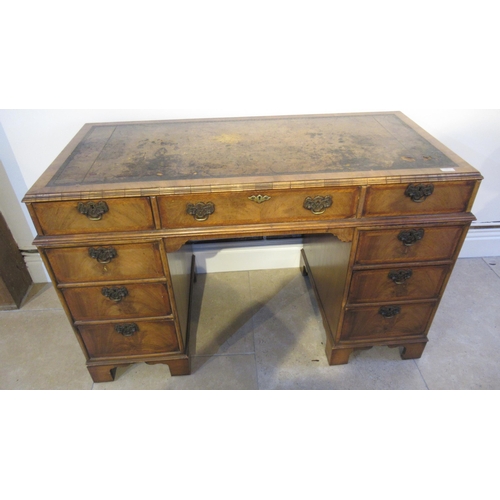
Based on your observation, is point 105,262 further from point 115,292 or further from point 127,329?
point 127,329

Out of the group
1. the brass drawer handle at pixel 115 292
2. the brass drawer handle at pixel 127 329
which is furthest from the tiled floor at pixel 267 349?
the brass drawer handle at pixel 115 292

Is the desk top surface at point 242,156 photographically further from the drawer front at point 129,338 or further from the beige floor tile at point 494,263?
the beige floor tile at point 494,263

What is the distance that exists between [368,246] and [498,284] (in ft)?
3.88

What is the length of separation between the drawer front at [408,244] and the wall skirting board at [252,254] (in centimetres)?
76

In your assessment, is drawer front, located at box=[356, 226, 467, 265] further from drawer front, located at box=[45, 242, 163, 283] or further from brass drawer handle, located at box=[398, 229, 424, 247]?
drawer front, located at box=[45, 242, 163, 283]

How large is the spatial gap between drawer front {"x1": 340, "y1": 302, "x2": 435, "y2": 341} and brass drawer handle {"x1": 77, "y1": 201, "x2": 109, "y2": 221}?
883mm

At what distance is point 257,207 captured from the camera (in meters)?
1.07

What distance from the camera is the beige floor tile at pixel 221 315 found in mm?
1598

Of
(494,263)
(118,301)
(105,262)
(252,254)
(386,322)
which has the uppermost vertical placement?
(105,262)

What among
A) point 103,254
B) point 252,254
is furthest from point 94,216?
point 252,254

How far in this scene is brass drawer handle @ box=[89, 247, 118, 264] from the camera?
109cm

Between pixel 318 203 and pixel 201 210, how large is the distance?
339 millimetres

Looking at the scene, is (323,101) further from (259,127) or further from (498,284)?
(498,284)

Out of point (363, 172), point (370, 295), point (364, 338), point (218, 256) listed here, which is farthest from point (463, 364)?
point (218, 256)
